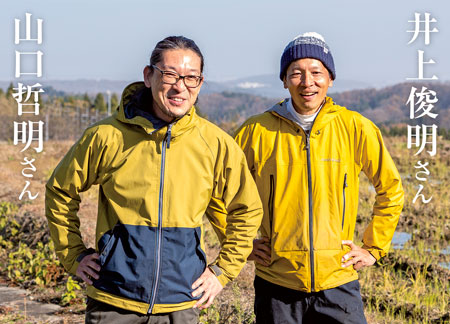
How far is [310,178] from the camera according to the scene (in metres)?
2.78

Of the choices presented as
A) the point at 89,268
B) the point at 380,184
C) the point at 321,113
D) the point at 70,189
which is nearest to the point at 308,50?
the point at 321,113

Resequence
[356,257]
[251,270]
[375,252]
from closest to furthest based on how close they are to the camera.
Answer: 1. [356,257]
2. [375,252]
3. [251,270]

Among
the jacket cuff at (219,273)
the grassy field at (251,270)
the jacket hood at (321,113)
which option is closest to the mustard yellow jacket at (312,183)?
the jacket hood at (321,113)

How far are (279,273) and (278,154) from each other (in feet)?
1.72

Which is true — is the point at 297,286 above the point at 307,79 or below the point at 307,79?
below

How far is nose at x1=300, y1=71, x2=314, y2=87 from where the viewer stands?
2.80m

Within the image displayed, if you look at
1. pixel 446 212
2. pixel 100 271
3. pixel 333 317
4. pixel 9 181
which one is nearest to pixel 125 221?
pixel 100 271

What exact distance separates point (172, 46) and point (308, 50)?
75 centimetres

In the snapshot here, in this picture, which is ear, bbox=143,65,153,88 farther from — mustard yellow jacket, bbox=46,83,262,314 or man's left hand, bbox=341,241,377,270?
man's left hand, bbox=341,241,377,270

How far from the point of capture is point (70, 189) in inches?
94.3

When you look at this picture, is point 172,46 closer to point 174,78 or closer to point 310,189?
point 174,78

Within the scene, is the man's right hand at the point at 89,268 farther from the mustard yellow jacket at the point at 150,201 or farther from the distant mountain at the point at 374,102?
the distant mountain at the point at 374,102

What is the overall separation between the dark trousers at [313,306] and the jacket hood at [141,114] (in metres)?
0.93

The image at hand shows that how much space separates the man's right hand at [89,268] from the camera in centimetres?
233
